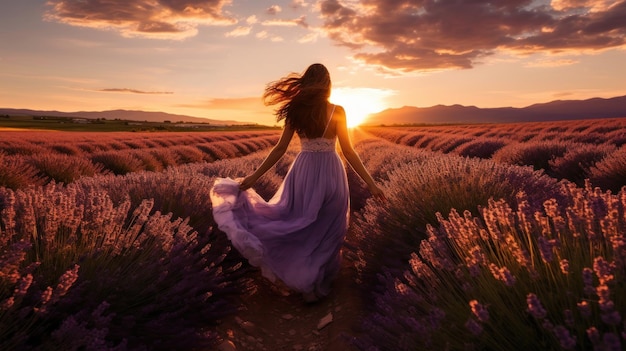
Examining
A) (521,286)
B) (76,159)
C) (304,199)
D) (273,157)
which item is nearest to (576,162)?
(304,199)

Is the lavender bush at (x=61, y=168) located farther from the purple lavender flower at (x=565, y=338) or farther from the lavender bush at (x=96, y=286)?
the purple lavender flower at (x=565, y=338)

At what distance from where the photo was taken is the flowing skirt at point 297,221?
4176mm

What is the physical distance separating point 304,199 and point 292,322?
3.55 feet

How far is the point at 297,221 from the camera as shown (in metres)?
4.40

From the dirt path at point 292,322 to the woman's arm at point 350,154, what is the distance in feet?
3.03

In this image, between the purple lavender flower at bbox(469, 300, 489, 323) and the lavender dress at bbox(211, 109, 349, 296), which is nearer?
the purple lavender flower at bbox(469, 300, 489, 323)

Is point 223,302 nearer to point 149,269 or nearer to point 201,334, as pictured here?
point 201,334

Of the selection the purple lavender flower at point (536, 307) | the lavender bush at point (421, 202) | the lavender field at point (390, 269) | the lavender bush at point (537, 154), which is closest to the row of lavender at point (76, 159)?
the lavender field at point (390, 269)

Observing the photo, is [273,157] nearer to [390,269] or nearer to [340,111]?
[340,111]

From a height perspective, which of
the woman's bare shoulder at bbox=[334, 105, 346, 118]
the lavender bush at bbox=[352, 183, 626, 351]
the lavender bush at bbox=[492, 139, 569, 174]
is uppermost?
the woman's bare shoulder at bbox=[334, 105, 346, 118]

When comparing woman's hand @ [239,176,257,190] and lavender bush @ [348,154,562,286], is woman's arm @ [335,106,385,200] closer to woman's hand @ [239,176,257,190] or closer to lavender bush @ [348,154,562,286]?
lavender bush @ [348,154,562,286]

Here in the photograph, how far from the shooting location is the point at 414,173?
4785 millimetres

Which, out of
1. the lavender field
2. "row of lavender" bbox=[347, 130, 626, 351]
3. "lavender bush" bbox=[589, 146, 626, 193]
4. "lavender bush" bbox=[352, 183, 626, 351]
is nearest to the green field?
"lavender bush" bbox=[589, 146, 626, 193]

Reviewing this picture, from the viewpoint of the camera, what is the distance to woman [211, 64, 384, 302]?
423 centimetres
